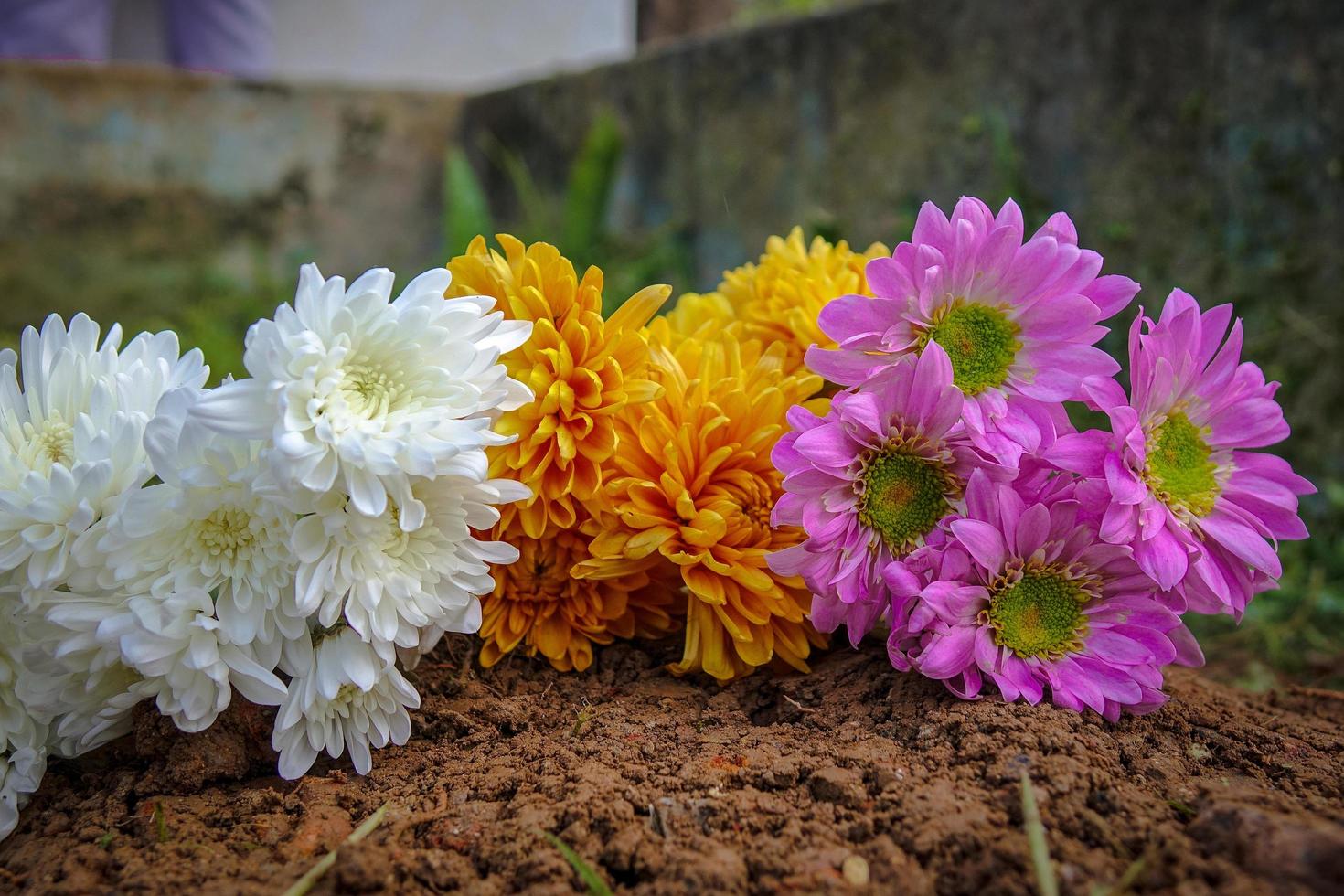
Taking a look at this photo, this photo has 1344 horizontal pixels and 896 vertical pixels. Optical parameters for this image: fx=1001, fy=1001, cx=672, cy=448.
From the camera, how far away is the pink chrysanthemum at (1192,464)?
1316 millimetres

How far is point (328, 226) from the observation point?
5.65 meters

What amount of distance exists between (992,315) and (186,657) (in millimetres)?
1141

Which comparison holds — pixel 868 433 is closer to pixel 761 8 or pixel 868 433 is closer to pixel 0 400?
pixel 0 400

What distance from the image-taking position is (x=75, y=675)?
134 centimetres

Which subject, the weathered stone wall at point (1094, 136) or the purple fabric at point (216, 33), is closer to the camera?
the weathered stone wall at point (1094, 136)

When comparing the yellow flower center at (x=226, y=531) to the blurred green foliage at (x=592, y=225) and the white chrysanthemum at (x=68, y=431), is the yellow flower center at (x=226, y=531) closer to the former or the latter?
the white chrysanthemum at (x=68, y=431)

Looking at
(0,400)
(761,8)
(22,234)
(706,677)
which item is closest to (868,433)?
(706,677)

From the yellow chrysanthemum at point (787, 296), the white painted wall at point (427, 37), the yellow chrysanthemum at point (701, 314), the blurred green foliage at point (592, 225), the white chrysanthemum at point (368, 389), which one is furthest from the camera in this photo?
the white painted wall at point (427, 37)

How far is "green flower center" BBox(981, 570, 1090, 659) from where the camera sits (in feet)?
4.44

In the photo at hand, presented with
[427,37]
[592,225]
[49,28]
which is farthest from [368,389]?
[427,37]

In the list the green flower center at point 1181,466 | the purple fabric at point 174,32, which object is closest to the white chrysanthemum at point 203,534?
the green flower center at point 1181,466

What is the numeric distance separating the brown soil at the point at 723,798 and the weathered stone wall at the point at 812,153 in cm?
160

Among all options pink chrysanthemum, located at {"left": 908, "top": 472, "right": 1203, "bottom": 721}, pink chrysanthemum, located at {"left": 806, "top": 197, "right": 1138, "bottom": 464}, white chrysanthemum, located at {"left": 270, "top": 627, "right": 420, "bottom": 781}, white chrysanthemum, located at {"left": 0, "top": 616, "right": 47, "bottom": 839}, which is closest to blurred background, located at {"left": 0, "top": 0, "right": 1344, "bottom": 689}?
pink chrysanthemum, located at {"left": 908, "top": 472, "right": 1203, "bottom": 721}

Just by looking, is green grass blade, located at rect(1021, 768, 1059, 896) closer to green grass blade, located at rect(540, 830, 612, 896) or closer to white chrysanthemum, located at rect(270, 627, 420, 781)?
green grass blade, located at rect(540, 830, 612, 896)
